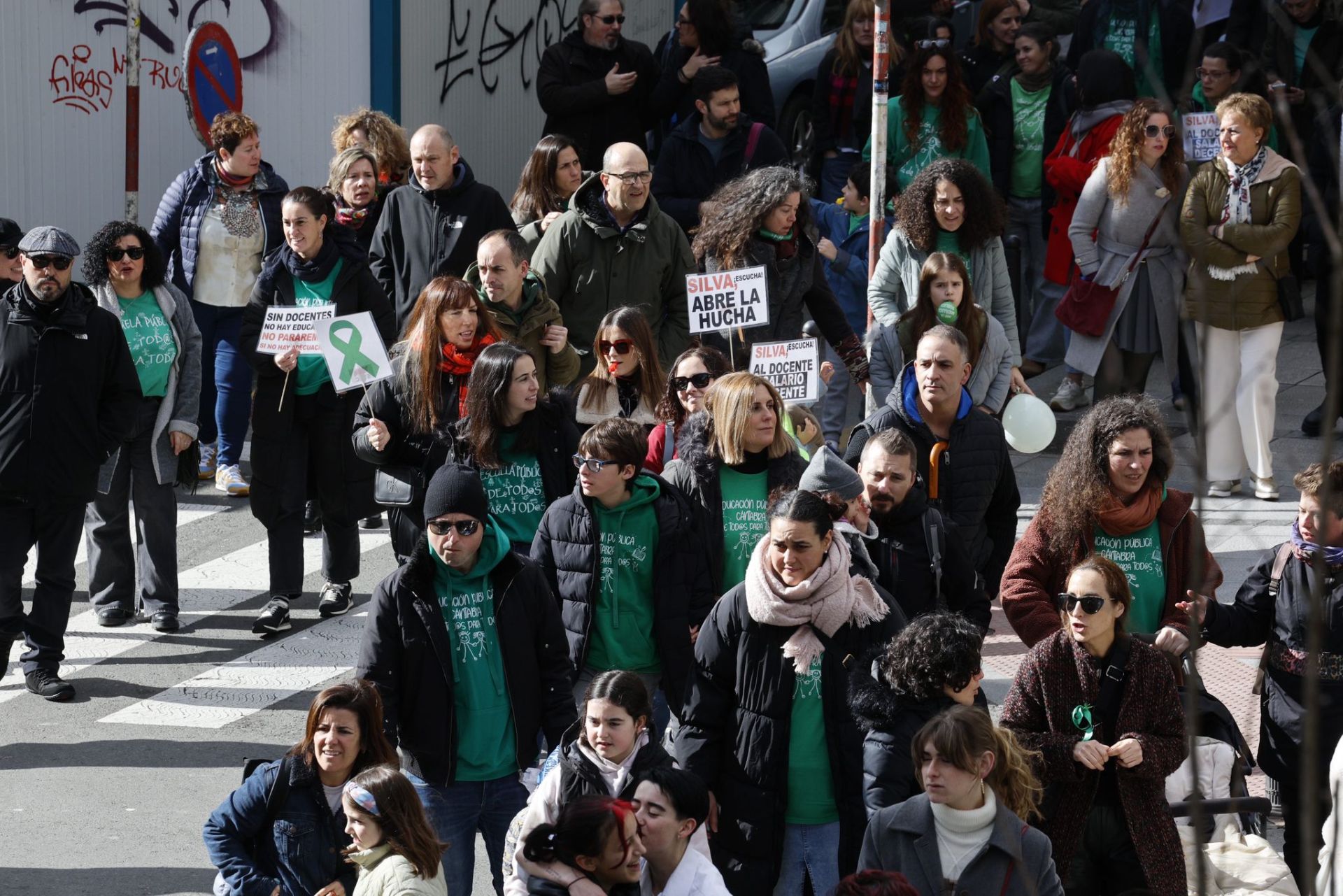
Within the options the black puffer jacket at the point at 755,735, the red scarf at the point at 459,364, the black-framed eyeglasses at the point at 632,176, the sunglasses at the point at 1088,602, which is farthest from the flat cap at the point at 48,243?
the sunglasses at the point at 1088,602

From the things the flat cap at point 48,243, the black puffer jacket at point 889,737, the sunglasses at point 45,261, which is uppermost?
the flat cap at point 48,243

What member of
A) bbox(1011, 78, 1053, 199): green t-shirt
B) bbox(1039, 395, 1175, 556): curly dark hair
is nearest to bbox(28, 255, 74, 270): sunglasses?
bbox(1039, 395, 1175, 556): curly dark hair

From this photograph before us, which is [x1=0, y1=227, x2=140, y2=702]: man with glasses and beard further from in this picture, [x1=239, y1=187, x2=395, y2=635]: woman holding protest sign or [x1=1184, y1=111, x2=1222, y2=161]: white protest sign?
[x1=1184, y1=111, x2=1222, y2=161]: white protest sign

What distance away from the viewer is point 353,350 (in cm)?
888

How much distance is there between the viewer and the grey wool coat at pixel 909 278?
9.77 metres

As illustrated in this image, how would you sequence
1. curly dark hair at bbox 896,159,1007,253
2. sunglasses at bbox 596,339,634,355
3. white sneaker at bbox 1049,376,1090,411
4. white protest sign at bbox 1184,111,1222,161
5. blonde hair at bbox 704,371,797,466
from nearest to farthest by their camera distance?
1. blonde hair at bbox 704,371,797,466
2. sunglasses at bbox 596,339,634,355
3. curly dark hair at bbox 896,159,1007,253
4. white protest sign at bbox 1184,111,1222,161
5. white sneaker at bbox 1049,376,1090,411

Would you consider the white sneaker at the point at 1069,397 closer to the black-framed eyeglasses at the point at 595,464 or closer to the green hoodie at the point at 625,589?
the green hoodie at the point at 625,589

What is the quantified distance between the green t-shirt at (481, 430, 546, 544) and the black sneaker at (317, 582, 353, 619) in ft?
8.02

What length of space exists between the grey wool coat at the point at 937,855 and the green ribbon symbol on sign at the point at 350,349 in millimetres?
4526

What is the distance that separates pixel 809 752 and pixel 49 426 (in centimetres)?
414

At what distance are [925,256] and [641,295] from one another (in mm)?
1532

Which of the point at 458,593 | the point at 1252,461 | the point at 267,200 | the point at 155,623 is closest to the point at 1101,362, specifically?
the point at 1252,461

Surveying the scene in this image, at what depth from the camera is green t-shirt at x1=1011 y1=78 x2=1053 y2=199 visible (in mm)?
13070

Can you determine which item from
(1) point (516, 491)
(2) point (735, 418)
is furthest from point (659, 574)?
(1) point (516, 491)
